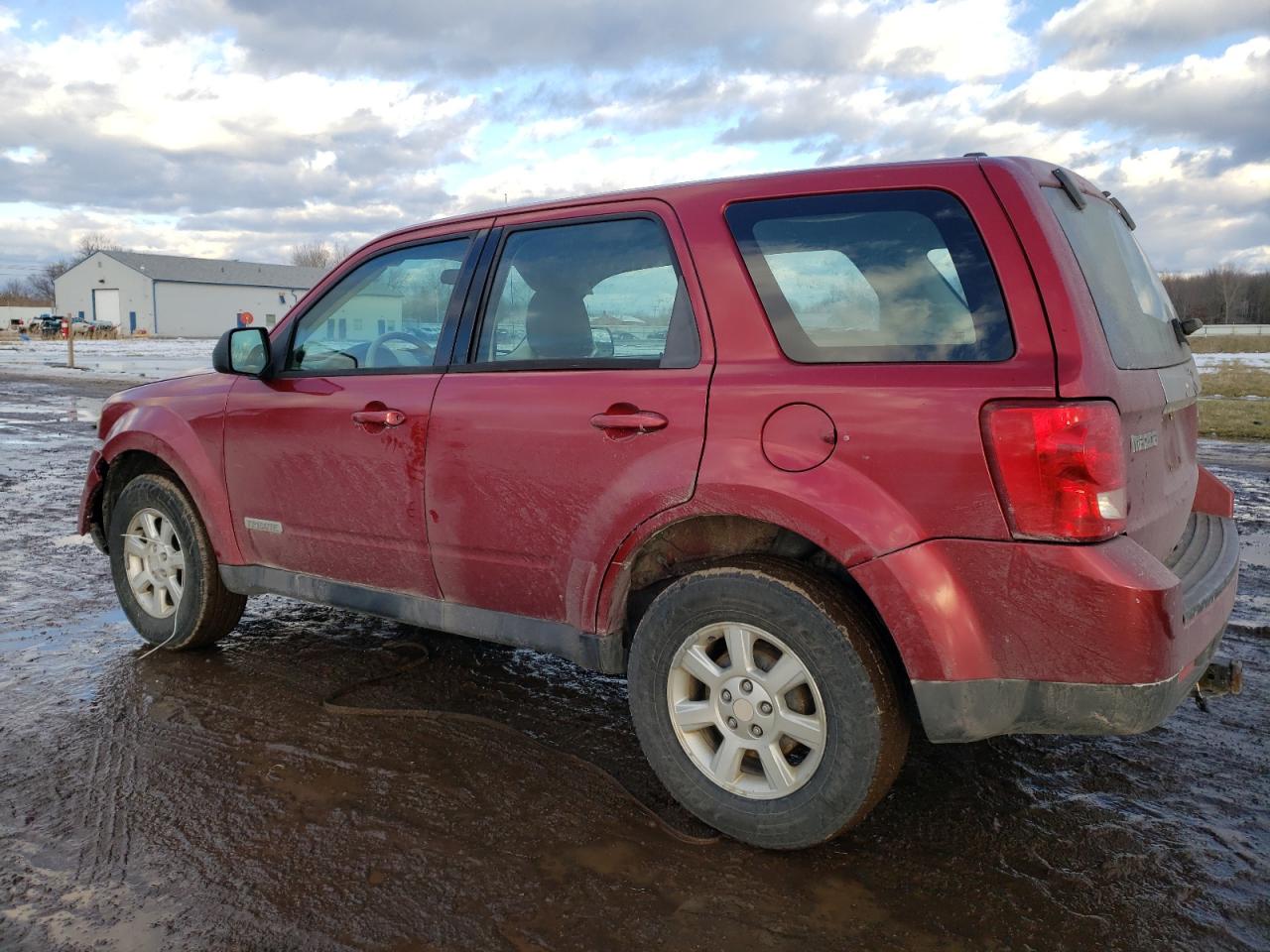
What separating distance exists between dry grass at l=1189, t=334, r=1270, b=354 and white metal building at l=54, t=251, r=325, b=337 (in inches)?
2441

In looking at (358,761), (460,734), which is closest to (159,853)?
(358,761)

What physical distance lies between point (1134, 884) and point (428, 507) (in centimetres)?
249

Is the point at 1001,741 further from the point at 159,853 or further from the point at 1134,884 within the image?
the point at 159,853

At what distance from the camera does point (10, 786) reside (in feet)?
10.7

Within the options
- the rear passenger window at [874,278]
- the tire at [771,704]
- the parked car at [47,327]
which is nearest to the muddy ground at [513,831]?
the tire at [771,704]

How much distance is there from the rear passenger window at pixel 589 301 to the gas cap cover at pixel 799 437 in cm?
37

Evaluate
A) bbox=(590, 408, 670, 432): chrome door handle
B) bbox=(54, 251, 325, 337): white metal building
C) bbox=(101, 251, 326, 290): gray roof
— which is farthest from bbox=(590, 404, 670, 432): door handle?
Result: bbox=(54, 251, 325, 337): white metal building

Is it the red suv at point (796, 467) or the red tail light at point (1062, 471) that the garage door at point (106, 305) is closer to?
the red suv at point (796, 467)

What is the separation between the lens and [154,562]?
4660 millimetres

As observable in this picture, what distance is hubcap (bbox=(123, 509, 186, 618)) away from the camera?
4602 mm

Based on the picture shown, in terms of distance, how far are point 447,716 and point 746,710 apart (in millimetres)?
1456

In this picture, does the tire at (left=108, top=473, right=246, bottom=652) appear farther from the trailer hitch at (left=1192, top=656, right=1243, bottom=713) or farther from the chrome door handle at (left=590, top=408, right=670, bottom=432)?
the trailer hitch at (left=1192, top=656, right=1243, bottom=713)

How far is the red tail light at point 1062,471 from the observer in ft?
8.05

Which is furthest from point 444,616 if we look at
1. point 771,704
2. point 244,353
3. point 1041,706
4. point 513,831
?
point 1041,706
